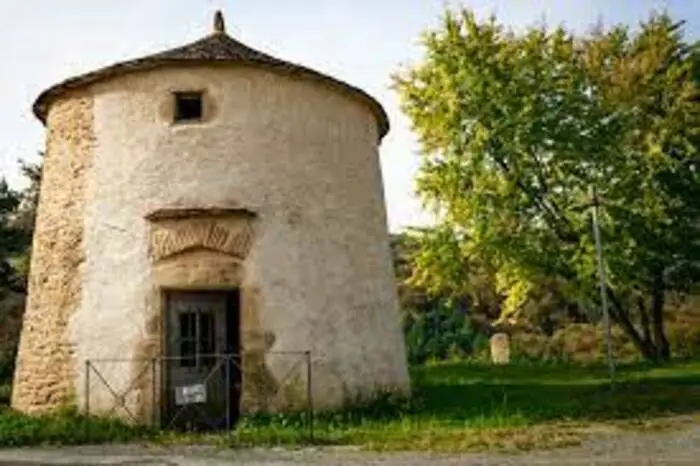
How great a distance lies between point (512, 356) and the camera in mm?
32594

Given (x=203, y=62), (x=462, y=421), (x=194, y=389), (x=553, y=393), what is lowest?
(x=462, y=421)

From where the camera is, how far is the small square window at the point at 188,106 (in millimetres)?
14664

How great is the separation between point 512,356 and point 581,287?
7829 mm

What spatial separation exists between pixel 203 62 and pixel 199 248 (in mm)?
2956

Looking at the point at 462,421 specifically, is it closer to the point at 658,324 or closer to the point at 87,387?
the point at 87,387

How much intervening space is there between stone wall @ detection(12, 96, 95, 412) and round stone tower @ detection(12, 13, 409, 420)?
0.10ft

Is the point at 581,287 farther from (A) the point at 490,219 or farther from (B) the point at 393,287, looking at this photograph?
(B) the point at 393,287

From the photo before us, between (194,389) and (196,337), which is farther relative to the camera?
(196,337)

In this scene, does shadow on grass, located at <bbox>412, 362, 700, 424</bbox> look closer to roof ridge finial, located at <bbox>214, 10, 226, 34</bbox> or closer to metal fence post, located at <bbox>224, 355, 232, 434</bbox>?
metal fence post, located at <bbox>224, 355, 232, 434</bbox>

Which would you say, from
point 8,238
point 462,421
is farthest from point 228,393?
point 8,238

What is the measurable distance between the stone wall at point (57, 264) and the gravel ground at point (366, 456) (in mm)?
2929

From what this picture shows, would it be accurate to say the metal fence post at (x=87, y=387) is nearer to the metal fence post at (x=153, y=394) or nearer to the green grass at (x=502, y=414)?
the metal fence post at (x=153, y=394)

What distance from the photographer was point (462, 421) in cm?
1326

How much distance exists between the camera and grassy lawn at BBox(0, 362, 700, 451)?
37.4 ft
